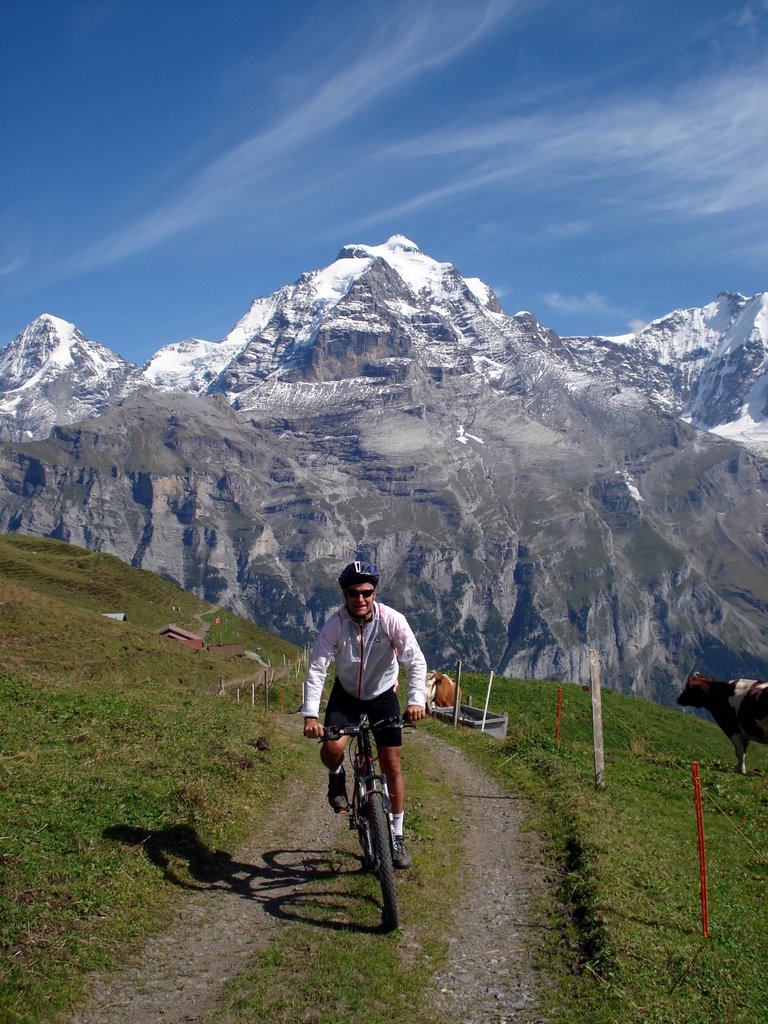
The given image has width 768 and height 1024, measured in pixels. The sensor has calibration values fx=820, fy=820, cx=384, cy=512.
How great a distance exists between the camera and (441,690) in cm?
3425

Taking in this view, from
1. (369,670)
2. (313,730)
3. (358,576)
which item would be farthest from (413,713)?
(358,576)

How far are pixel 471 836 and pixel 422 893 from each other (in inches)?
125

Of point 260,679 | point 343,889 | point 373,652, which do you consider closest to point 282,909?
point 343,889

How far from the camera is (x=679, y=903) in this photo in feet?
35.8

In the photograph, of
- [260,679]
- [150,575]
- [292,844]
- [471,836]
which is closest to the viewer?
[292,844]

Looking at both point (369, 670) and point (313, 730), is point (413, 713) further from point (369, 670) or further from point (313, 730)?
Answer: point (313, 730)

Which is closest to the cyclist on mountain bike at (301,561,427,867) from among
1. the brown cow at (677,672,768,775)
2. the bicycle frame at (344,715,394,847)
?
the bicycle frame at (344,715,394,847)

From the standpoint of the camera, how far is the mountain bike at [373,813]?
9.24 m

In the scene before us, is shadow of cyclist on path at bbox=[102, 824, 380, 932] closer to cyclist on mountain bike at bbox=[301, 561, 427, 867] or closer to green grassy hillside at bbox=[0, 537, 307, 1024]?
green grassy hillside at bbox=[0, 537, 307, 1024]

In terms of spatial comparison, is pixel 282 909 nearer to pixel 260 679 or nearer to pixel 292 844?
pixel 292 844

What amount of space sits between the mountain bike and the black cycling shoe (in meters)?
0.14

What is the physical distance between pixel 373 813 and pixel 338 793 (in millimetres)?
1167

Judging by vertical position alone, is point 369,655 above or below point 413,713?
above

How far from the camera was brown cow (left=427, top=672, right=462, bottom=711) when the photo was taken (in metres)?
33.4
